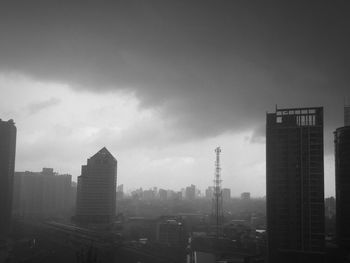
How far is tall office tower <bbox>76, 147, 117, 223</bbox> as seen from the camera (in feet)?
180

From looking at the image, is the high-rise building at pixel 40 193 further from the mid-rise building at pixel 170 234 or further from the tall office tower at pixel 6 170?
the mid-rise building at pixel 170 234

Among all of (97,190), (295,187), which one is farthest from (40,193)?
(295,187)

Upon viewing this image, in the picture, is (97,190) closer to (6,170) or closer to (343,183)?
(6,170)

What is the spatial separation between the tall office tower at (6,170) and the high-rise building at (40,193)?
32.9 meters

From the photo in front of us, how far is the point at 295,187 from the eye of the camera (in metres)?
26.5

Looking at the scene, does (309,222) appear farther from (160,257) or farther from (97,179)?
(97,179)

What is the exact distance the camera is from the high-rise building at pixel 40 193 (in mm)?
78625

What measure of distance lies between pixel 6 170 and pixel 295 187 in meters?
32.1

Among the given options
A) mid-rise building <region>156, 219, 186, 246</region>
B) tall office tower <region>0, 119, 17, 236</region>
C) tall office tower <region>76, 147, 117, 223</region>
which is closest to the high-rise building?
tall office tower <region>76, 147, 117, 223</region>

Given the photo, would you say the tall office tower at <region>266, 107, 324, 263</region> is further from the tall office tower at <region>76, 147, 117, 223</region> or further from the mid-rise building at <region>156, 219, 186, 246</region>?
the tall office tower at <region>76, 147, 117, 223</region>

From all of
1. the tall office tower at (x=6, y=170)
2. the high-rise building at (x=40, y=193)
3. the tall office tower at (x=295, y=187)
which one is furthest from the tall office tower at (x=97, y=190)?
the tall office tower at (x=295, y=187)

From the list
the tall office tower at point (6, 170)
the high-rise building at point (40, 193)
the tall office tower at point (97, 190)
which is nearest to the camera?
the tall office tower at point (6, 170)

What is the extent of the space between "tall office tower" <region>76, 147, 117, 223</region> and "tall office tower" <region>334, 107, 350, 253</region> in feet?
103

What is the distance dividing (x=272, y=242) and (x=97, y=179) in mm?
33899
